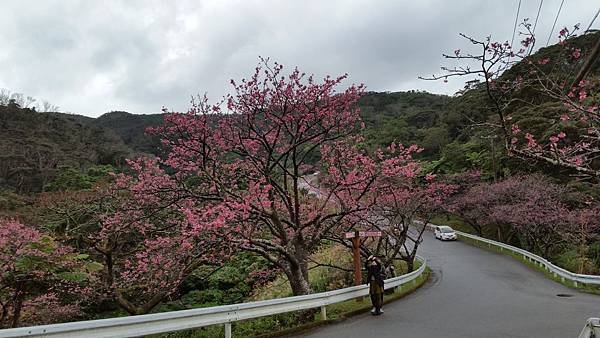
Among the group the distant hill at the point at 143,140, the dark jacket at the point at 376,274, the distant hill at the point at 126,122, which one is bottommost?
the dark jacket at the point at 376,274

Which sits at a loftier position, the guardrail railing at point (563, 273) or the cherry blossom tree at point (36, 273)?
the cherry blossom tree at point (36, 273)

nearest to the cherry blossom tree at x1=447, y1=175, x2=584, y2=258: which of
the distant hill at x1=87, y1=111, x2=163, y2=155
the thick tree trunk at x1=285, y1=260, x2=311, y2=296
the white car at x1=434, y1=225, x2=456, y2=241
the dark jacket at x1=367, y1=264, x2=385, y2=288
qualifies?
the white car at x1=434, y1=225, x2=456, y2=241

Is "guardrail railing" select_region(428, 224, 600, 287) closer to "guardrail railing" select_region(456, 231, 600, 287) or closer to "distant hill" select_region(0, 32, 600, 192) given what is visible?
"guardrail railing" select_region(456, 231, 600, 287)

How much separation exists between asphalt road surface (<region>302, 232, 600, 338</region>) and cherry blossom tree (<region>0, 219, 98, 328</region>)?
941 centimetres

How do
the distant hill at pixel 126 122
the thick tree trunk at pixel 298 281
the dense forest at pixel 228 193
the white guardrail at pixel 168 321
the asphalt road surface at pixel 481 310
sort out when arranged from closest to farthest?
1. the white guardrail at pixel 168 321
2. the asphalt road surface at pixel 481 310
3. the dense forest at pixel 228 193
4. the thick tree trunk at pixel 298 281
5. the distant hill at pixel 126 122

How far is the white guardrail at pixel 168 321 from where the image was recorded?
13.6 feet

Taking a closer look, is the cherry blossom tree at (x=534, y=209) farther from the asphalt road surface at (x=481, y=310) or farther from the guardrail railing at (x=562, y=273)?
the asphalt road surface at (x=481, y=310)

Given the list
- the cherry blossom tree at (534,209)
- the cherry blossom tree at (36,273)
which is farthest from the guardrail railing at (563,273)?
the cherry blossom tree at (36,273)

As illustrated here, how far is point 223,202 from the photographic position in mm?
8156

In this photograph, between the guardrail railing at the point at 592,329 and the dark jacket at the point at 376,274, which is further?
the dark jacket at the point at 376,274

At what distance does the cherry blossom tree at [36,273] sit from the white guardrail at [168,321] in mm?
8577

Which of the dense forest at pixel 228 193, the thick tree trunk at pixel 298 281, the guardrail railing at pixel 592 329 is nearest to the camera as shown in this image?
the guardrail railing at pixel 592 329

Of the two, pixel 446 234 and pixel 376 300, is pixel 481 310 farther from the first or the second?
pixel 446 234

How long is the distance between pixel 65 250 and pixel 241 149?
841cm
